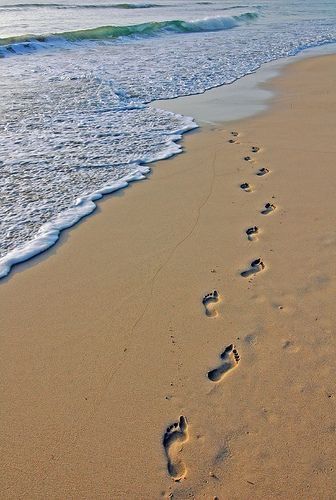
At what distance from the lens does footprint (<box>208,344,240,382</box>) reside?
287 centimetres

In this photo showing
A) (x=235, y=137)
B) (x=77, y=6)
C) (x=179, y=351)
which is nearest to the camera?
(x=179, y=351)

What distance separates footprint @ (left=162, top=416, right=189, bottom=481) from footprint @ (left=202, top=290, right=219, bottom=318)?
0.93 meters

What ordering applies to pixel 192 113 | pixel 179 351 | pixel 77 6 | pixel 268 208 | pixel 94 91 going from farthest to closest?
pixel 77 6 < pixel 94 91 < pixel 192 113 < pixel 268 208 < pixel 179 351

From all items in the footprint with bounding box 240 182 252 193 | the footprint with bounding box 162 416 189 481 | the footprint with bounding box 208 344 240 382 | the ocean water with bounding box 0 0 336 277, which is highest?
the ocean water with bounding box 0 0 336 277

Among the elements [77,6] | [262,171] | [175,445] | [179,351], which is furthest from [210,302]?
[77,6]

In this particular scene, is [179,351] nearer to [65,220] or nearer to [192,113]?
[65,220]

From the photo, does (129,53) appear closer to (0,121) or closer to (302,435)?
(0,121)

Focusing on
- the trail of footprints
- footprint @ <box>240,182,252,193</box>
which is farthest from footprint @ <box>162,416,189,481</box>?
footprint @ <box>240,182,252,193</box>

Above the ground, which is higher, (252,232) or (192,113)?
(192,113)

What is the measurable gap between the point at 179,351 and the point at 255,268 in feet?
3.70

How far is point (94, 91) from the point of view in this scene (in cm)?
966

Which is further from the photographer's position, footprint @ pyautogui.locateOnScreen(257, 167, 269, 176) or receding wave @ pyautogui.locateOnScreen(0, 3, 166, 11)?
receding wave @ pyautogui.locateOnScreen(0, 3, 166, 11)

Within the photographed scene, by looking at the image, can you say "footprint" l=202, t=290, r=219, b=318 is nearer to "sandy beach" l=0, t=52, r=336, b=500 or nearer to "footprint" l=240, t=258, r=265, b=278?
"sandy beach" l=0, t=52, r=336, b=500

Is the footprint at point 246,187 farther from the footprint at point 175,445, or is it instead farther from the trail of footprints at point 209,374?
the footprint at point 175,445
